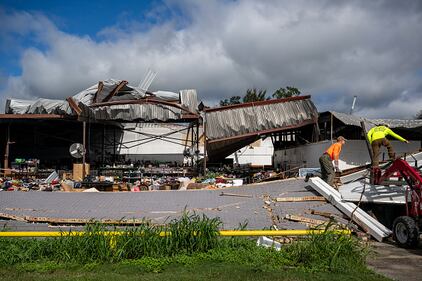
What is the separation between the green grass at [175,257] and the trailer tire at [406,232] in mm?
1723

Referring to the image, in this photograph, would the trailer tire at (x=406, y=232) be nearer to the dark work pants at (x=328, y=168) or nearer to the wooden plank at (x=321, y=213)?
the wooden plank at (x=321, y=213)

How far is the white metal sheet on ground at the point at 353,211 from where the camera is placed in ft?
28.6

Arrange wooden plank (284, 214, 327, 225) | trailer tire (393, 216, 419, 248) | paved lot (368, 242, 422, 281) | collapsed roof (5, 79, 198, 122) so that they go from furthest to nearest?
collapsed roof (5, 79, 198, 122)
wooden plank (284, 214, 327, 225)
trailer tire (393, 216, 419, 248)
paved lot (368, 242, 422, 281)

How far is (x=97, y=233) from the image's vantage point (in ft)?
20.5

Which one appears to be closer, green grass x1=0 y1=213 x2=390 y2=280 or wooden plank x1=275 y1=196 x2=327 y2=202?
green grass x1=0 y1=213 x2=390 y2=280

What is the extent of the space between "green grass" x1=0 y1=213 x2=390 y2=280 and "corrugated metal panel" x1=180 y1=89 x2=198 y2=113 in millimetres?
15618

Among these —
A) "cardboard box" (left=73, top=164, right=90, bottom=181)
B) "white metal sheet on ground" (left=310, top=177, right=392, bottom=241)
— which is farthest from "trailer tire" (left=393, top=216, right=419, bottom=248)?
"cardboard box" (left=73, top=164, right=90, bottom=181)

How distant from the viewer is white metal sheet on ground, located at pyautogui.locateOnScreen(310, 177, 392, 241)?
8712mm

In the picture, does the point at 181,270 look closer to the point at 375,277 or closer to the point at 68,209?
the point at 375,277

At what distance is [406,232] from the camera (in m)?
8.01

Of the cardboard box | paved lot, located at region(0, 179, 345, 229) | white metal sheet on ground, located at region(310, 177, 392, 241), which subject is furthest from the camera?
the cardboard box

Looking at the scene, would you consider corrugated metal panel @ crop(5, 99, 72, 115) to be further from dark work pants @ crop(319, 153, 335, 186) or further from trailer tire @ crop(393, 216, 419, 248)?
trailer tire @ crop(393, 216, 419, 248)

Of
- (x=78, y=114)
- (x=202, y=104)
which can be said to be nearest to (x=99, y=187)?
(x=78, y=114)

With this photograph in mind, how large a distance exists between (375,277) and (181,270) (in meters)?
2.61
